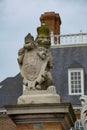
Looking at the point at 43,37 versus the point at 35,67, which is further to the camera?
the point at 43,37

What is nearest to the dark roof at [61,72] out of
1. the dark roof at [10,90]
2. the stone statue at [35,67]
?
the dark roof at [10,90]

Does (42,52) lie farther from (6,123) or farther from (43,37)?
(6,123)

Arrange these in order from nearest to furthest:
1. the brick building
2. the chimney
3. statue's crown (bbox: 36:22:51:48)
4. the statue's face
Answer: the statue's face, statue's crown (bbox: 36:22:51:48), the brick building, the chimney

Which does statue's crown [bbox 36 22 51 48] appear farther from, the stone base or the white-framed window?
the white-framed window

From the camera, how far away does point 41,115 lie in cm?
1130

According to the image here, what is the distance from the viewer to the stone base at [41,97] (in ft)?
37.4

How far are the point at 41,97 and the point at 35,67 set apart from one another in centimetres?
73

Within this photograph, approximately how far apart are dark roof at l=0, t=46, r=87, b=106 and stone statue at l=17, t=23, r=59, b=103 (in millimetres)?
22855

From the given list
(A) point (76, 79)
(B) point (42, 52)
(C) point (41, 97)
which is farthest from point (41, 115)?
(A) point (76, 79)

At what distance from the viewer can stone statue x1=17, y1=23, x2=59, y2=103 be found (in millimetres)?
11628

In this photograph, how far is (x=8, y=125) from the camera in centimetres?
3591

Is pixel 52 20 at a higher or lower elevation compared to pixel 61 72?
higher

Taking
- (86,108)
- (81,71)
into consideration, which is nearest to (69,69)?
(81,71)

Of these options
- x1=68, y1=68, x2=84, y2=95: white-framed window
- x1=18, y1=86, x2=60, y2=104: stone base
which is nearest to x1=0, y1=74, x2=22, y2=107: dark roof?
x1=68, y1=68, x2=84, y2=95: white-framed window
